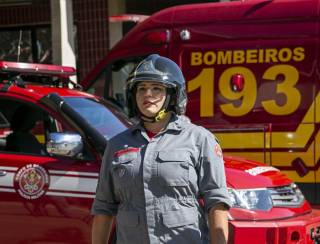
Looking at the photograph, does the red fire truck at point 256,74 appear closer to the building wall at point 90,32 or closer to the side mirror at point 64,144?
the side mirror at point 64,144

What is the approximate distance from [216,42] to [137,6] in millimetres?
6695

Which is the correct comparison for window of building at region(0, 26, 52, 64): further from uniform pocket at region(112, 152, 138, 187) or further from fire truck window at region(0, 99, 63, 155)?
uniform pocket at region(112, 152, 138, 187)

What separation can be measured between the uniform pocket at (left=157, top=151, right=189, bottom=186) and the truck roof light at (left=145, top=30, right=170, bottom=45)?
4.74 metres

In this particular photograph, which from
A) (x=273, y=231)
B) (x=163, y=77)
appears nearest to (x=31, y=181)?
(x=273, y=231)

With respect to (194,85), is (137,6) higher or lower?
higher

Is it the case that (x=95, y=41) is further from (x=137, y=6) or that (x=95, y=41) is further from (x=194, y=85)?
(x=194, y=85)

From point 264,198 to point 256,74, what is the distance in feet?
8.31

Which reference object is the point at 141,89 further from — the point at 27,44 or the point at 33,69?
the point at 27,44

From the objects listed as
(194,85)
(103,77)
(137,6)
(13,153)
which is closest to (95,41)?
(137,6)

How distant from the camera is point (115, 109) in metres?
5.38

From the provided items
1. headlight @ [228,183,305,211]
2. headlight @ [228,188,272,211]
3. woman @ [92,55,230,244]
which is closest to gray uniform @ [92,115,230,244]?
woman @ [92,55,230,244]

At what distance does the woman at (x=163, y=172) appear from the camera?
8.22 feet

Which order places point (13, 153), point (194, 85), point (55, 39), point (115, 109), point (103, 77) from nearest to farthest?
point (13, 153), point (115, 109), point (194, 85), point (103, 77), point (55, 39)

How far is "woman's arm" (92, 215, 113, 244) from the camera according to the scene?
275 cm
